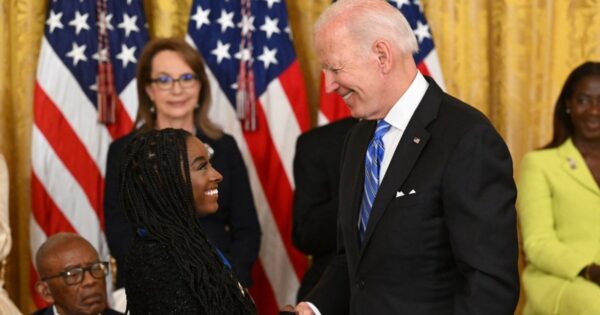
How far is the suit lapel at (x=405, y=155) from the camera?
331cm

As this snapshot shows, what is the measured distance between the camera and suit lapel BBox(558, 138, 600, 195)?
545 centimetres

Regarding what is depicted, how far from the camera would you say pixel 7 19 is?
6160 mm

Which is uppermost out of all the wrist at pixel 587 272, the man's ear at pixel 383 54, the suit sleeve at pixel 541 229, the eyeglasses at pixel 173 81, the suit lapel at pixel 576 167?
the eyeglasses at pixel 173 81

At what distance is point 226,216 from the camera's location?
561 cm

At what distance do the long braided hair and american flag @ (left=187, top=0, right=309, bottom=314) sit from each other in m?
2.85

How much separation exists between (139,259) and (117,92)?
3161 millimetres

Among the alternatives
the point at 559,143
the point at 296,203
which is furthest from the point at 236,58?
the point at 559,143

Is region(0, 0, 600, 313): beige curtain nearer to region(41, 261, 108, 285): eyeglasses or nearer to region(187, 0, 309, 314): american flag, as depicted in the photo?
region(187, 0, 309, 314): american flag

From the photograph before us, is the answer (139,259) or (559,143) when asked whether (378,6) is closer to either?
(139,259)

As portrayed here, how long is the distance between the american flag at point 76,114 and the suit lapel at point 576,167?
248 cm

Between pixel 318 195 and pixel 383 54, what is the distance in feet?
6.87

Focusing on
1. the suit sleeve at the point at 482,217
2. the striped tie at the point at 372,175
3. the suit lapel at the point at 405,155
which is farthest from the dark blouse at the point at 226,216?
the suit sleeve at the point at 482,217

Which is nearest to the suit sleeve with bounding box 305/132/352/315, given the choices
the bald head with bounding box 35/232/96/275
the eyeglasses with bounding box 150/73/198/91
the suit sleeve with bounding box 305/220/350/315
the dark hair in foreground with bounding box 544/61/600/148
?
the suit sleeve with bounding box 305/220/350/315

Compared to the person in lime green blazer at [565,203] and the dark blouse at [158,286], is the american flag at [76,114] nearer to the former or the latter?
the person in lime green blazer at [565,203]
